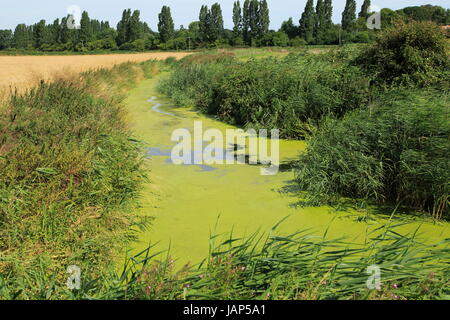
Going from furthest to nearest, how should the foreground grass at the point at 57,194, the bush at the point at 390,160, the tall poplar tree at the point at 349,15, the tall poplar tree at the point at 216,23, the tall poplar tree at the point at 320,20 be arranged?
Answer: the tall poplar tree at the point at 216,23
the tall poplar tree at the point at 349,15
the tall poplar tree at the point at 320,20
the bush at the point at 390,160
the foreground grass at the point at 57,194

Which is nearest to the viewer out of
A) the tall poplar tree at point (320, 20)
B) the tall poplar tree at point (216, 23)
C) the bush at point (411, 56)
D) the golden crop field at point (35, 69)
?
the bush at point (411, 56)

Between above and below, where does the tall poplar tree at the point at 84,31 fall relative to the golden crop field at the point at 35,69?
above

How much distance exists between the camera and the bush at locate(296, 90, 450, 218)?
4.54 m

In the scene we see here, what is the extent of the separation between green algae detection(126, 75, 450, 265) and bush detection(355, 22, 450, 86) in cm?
336

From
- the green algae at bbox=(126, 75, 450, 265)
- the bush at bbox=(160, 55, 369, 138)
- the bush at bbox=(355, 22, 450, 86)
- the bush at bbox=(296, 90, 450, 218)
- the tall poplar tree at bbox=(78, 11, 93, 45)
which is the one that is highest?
the tall poplar tree at bbox=(78, 11, 93, 45)

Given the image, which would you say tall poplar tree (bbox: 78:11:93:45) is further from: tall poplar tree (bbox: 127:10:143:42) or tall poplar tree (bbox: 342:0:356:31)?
tall poplar tree (bbox: 342:0:356:31)

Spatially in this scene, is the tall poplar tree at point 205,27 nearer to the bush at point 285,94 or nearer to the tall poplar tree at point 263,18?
the tall poplar tree at point 263,18

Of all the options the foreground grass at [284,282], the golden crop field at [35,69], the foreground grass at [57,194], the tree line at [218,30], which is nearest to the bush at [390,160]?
the foreground grass at [284,282]

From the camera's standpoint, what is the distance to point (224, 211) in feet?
15.5

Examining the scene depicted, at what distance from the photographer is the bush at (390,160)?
14.9 feet

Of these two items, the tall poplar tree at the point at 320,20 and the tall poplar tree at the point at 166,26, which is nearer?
the tall poplar tree at the point at 320,20

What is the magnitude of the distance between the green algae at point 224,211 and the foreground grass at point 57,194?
363mm

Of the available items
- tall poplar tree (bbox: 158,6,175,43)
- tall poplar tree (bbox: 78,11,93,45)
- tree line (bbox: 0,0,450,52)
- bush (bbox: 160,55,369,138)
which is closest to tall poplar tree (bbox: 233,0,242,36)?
tree line (bbox: 0,0,450,52)
